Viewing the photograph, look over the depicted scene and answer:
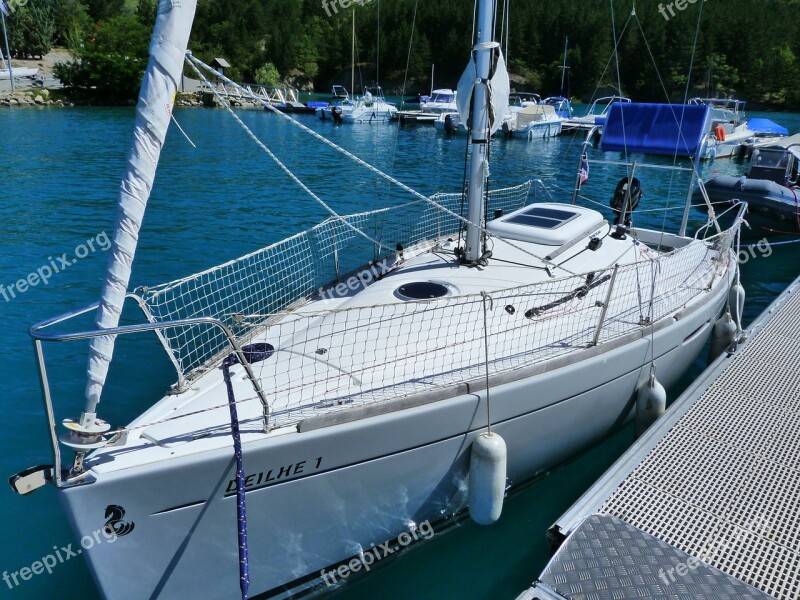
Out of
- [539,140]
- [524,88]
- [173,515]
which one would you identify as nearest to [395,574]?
[173,515]

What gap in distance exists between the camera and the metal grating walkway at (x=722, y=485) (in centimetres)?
412

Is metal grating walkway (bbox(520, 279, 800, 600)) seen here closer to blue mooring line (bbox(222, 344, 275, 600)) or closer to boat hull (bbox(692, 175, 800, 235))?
blue mooring line (bbox(222, 344, 275, 600))

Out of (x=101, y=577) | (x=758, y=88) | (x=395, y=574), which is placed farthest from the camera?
(x=758, y=88)

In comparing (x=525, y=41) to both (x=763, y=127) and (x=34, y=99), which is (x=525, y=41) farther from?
(x=34, y=99)

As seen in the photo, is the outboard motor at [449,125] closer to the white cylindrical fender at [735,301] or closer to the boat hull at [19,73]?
the white cylindrical fender at [735,301]

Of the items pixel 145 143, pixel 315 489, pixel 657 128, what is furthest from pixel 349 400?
pixel 657 128

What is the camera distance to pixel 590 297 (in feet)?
21.1

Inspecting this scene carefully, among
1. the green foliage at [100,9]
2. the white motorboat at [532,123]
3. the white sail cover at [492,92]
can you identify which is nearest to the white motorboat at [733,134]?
the white motorboat at [532,123]

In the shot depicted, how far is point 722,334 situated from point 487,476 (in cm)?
529

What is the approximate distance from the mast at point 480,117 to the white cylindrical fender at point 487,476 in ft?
8.60

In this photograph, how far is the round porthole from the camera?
5.86 meters

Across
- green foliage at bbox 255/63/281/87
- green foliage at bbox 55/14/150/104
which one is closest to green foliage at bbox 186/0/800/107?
green foliage at bbox 255/63/281/87

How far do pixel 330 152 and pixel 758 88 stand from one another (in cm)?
6378

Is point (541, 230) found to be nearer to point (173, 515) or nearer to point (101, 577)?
point (173, 515)
